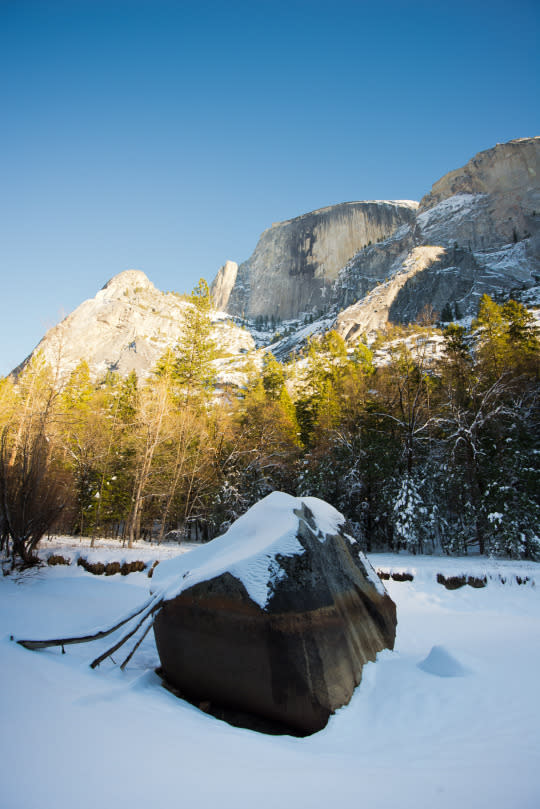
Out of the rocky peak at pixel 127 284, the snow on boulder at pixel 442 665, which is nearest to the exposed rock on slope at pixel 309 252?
the rocky peak at pixel 127 284

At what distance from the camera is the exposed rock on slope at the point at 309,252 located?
123 metres

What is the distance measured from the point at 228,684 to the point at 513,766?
235cm

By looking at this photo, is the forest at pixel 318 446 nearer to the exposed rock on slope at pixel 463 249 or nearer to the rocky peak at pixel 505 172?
the exposed rock on slope at pixel 463 249

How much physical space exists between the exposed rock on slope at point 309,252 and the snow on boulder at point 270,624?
4749 inches

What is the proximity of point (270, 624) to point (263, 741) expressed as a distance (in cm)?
82

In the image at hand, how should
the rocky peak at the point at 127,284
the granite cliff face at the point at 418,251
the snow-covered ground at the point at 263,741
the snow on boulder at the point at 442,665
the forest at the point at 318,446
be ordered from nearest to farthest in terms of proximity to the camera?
the snow-covered ground at the point at 263,741
the snow on boulder at the point at 442,665
the forest at the point at 318,446
the granite cliff face at the point at 418,251
the rocky peak at the point at 127,284

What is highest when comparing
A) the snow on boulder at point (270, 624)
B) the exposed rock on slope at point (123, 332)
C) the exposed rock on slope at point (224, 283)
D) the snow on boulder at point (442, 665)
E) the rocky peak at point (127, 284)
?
the exposed rock on slope at point (224, 283)

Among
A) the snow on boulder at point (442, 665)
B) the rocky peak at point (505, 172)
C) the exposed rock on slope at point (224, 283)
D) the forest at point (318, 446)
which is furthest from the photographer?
the exposed rock on slope at point (224, 283)

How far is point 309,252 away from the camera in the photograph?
130250mm

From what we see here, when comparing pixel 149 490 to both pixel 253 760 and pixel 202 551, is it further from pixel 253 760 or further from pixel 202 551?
pixel 253 760

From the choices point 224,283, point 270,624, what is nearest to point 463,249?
point 270,624

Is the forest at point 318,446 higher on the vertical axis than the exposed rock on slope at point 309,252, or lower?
lower

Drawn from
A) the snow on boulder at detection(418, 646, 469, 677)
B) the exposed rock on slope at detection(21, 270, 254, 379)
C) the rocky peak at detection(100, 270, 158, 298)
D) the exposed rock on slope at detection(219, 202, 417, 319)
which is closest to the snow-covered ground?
the snow on boulder at detection(418, 646, 469, 677)

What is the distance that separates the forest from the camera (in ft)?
39.4
